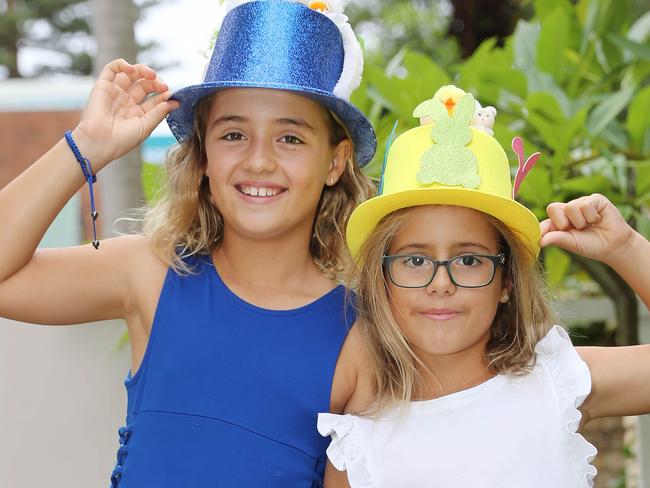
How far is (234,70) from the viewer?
2232 mm

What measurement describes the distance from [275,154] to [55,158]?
50 centimetres

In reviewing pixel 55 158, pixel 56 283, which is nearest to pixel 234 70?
pixel 55 158

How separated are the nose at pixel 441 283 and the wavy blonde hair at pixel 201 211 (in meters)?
0.41

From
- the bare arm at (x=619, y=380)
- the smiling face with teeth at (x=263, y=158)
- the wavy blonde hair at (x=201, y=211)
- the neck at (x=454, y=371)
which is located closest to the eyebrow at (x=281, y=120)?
the smiling face with teeth at (x=263, y=158)

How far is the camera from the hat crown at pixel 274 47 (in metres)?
2.21

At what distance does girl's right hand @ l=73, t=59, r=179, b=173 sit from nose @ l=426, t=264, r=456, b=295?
0.77 metres

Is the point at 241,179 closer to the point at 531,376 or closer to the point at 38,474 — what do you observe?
the point at 531,376

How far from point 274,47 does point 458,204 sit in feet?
1.88

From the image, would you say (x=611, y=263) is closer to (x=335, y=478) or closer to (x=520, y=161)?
(x=520, y=161)

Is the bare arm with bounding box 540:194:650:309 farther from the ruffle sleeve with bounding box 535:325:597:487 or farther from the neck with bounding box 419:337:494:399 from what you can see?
the neck with bounding box 419:337:494:399

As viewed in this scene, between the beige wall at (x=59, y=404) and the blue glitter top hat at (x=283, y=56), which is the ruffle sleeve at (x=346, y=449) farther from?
the beige wall at (x=59, y=404)

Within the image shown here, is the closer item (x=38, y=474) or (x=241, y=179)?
(x=241, y=179)

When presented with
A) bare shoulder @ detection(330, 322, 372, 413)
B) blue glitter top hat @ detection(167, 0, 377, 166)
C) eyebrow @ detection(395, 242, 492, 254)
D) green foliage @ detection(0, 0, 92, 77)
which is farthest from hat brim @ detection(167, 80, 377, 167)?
green foliage @ detection(0, 0, 92, 77)

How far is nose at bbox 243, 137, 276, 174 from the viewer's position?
86.9 inches
